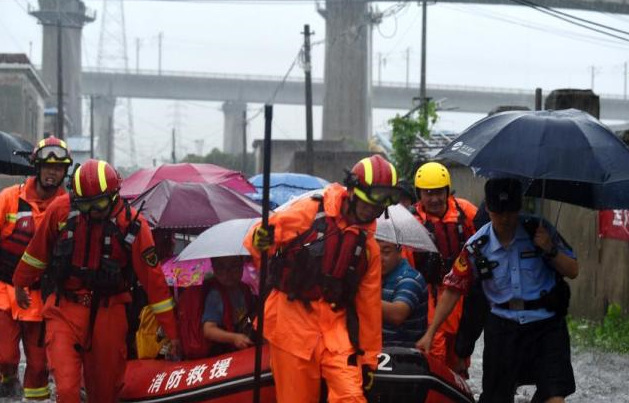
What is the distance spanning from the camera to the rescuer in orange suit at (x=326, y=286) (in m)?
5.59

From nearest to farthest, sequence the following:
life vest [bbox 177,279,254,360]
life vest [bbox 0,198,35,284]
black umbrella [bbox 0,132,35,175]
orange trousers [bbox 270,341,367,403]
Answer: orange trousers [bbox 270,341,367,403] < life vest [bbox 177,279,254,360] < life vest [bbox 0,198,35,284] < black umbrella [bbox 0,132,35,175]

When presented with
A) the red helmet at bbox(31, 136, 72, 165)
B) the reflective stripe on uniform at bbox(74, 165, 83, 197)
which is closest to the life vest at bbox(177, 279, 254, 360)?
the reflective stripe on uniform at bbox(74, 165, 83, 197)

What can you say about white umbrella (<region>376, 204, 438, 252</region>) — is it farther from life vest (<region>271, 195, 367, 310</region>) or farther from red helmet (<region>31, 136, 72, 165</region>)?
red helmet (<region>31, 136, 72, 165</region>)

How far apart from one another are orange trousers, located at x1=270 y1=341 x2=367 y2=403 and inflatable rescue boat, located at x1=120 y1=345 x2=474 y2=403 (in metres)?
0.70

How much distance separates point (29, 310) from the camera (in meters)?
8.14

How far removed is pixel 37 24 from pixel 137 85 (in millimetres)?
16954

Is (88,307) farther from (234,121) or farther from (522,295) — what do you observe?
(234,121)

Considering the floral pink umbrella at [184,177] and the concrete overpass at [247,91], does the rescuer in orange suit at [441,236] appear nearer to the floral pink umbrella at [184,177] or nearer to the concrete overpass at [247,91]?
the floral pink umbrella at [184,177]

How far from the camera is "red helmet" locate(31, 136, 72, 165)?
7.89 meters

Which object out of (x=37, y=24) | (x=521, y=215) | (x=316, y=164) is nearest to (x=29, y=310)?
(x=521, y=215)

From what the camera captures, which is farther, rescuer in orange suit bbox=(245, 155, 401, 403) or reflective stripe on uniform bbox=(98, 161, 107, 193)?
reflective stripe on uniform bbox=(98, 161, 107, 193)

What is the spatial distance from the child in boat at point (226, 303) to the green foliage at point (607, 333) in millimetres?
5679

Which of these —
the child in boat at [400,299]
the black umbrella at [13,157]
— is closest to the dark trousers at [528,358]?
the child in boat at [400,299]

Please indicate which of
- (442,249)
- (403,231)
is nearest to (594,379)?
(442,249)
